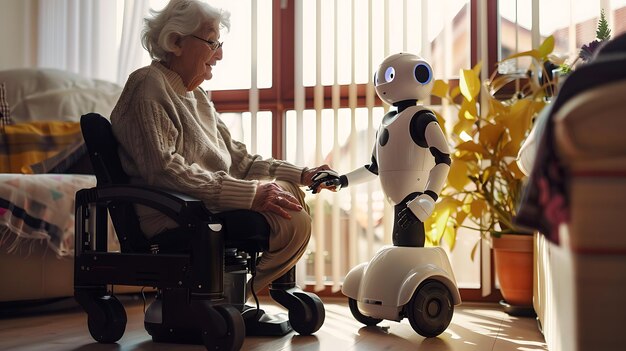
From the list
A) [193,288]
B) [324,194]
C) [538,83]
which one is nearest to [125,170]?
[193,288]

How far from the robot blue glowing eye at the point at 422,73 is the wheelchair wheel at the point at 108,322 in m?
1.09

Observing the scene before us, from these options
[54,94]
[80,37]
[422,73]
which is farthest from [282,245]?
[80,37]

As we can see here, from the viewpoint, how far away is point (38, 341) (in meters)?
2.09

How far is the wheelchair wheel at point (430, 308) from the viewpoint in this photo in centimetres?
210

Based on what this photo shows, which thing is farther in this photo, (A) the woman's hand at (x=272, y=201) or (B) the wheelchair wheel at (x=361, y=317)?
(B) the wheelchair wheel at (x=361, y=317)

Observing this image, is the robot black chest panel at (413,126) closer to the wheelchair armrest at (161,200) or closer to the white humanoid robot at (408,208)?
the white humanoid robot at (408,208)

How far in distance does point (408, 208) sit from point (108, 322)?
0.90 meters

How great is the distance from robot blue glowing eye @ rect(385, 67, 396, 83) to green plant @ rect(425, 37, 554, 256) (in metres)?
0.46

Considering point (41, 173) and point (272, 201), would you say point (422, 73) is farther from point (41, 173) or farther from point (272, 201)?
point (41, 173)

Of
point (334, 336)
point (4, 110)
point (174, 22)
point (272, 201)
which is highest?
point (174, 22)

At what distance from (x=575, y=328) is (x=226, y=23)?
1421 millimetres

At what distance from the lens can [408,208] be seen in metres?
2.20

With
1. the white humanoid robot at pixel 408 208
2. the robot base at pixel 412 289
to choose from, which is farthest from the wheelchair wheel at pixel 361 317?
the robot base at pixel 412 289

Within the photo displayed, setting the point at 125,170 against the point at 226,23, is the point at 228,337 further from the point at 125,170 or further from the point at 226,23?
the point at 226,23
